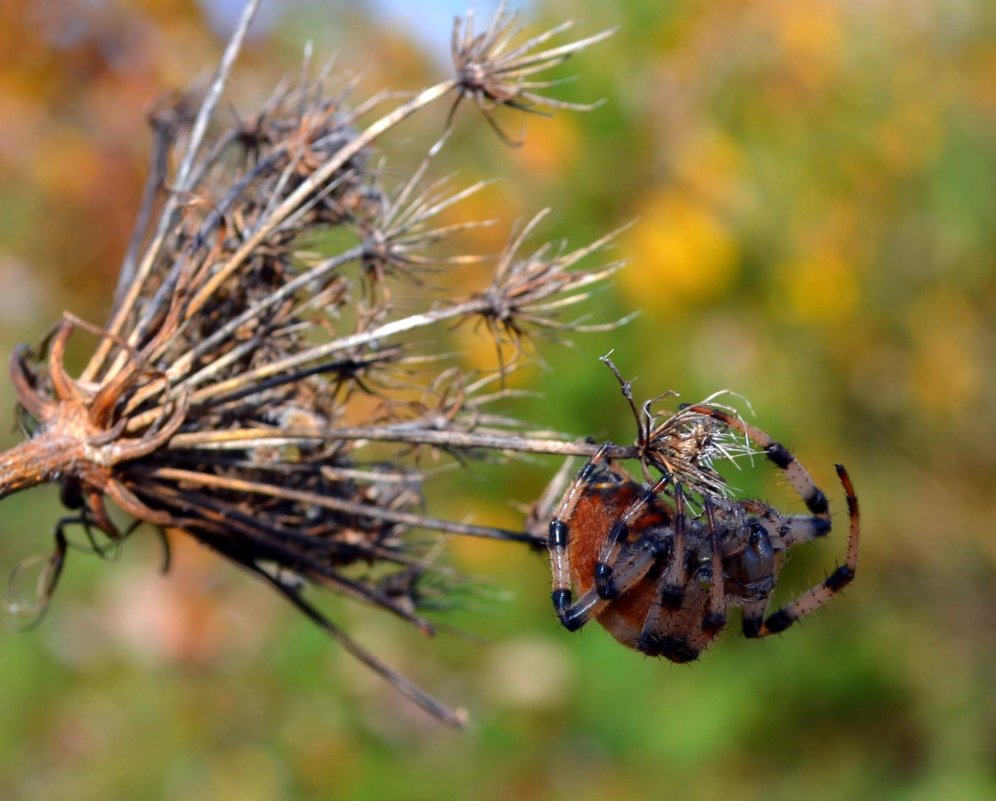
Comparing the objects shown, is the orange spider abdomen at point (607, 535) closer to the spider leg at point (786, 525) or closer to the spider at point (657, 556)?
the spider at point (657, 556)

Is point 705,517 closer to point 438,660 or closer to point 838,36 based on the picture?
point 438,660

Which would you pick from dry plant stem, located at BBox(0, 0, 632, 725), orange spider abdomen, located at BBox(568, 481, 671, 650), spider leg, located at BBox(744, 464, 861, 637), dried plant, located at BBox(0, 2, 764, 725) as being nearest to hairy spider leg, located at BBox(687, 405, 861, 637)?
spider leg, located at BBox(744, 464, 861, 637)

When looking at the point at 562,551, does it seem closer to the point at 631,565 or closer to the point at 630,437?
the point at 631,565

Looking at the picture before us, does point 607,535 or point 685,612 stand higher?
point 607,535

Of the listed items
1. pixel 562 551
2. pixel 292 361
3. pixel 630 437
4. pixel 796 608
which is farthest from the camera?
pixel 630 437

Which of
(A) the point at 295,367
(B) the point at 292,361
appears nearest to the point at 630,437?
(A) the point at 295,367

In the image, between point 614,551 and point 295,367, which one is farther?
point 295,367

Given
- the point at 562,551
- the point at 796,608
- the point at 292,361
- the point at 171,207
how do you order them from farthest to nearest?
the point at 796,608 → the point at 171,207 → the point at 562,551 → the point at 292,361

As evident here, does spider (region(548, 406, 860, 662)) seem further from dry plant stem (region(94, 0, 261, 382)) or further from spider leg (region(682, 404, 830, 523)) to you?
dry plant stem (region(94, 0, 261, 382))
